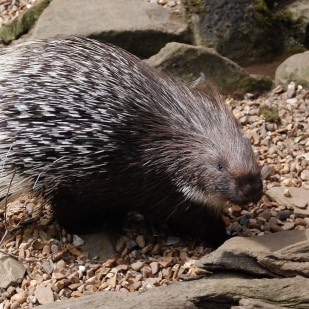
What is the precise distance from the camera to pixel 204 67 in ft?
14.1

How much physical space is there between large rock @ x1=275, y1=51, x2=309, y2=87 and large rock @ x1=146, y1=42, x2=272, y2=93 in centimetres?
15

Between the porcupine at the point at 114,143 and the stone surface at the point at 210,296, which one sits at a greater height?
the porcupine at the point at 114,143

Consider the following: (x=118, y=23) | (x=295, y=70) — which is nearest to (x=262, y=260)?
(x=295, y=70)

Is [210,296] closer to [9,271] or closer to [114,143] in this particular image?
[114,143]

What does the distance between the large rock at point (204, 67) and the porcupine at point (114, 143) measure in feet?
3.27

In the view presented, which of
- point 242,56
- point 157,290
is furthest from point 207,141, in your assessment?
point 242,56

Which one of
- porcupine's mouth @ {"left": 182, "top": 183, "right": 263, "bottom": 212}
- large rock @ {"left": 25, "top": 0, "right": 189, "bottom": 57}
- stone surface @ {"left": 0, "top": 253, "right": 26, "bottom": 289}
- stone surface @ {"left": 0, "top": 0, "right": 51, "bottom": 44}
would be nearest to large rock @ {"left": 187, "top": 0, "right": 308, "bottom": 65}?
large rock @ {"left": 25, "top": 0, "right": 189, "bottom": 57}

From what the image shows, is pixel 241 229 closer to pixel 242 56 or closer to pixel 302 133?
pixel 302 133

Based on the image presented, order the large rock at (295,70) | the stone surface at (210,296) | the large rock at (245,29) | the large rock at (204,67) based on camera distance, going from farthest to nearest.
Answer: the large rock at (245,29), the large rock at (295,70), the large rock at (204,67), the stone surface at (210,296)

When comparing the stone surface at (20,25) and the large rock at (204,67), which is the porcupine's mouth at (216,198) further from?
the stone surface at (20,25)

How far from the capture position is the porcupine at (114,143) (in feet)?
9.73

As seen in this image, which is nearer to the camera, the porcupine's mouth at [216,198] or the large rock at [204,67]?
the porcupine's mouth at [216,198]

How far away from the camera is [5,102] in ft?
9.89

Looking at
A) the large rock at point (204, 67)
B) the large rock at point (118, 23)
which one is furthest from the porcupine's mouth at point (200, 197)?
the large rock at point (118, 23)
